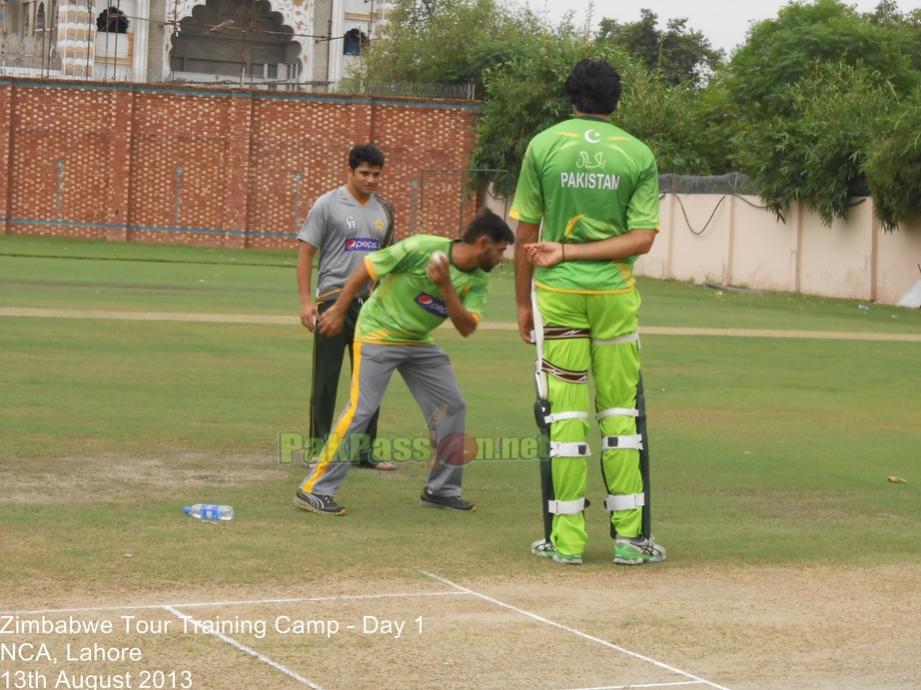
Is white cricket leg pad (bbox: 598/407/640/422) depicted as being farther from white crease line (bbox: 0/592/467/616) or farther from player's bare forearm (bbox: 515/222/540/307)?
white crease line (bbox: 0/592/467/616)

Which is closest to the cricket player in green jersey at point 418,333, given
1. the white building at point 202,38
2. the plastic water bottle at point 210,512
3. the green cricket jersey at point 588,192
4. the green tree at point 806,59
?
the plastic water bottle at point 210,512

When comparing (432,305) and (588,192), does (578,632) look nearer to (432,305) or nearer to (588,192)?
(588,192)

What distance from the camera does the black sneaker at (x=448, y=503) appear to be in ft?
28.8

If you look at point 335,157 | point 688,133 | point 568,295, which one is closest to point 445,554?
point 568,295

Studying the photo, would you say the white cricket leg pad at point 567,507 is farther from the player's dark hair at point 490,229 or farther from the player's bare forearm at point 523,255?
the player's dark hair at point 490,229

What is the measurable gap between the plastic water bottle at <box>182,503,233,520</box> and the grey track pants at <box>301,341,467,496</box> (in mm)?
464

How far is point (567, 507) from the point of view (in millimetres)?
7457

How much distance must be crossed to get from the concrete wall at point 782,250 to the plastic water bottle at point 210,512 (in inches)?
1041

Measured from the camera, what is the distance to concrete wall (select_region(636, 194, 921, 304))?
3375 centimetres

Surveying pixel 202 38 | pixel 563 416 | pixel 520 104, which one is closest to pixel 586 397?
pixel 563 416

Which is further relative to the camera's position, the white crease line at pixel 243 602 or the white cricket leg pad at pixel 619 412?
the white cricket leg pad at pixel 619 412

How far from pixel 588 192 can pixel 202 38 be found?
8301cm

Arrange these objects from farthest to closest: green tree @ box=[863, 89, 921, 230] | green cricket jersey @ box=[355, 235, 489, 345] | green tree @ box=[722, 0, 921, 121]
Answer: green tree @ box=[722, 0, 921, 121]
green tree @ box=[863, 89, 921, 230]
green cricket jersey @ box=[355, 235, 489, 345]

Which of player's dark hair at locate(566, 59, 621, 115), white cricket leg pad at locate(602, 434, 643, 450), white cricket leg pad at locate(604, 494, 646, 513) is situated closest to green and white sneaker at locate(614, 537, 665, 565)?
white cricket leg pad at locate(604, 494, 646, 513)
